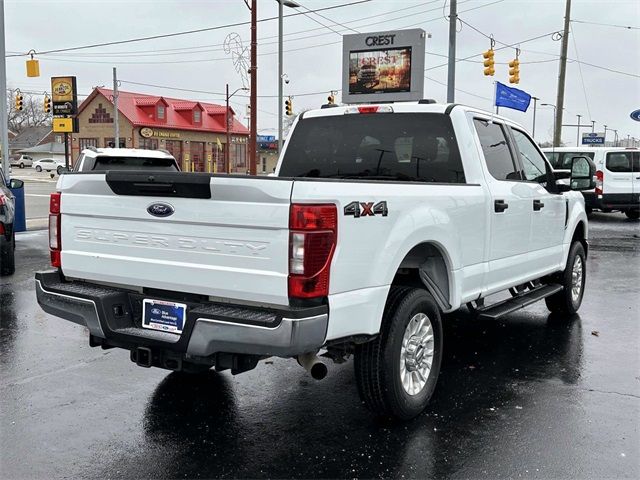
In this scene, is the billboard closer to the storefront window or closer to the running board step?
the running board step

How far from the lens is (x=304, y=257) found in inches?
129

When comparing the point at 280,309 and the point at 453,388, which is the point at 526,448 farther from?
the point at 280,309

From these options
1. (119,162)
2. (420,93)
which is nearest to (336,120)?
(119,162)

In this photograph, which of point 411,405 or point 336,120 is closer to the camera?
point 411,405

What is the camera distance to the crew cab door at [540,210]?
19.5ft

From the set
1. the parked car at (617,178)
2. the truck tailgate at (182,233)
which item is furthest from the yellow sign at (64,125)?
the truck tailgate at (182,233)

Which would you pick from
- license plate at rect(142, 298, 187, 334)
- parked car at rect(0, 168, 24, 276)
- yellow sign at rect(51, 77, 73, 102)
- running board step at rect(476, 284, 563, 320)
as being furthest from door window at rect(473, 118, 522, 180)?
yellow sign at rect(51, 77, 73, 102)

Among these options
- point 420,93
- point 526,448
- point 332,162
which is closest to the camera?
point 526,448

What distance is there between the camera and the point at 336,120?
5.56m

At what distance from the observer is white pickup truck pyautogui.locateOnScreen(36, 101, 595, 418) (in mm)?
3330

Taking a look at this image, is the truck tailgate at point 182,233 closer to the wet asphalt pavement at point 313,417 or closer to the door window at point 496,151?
the wet asphalt pavement at point 313,417

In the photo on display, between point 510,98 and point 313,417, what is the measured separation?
1984 cm

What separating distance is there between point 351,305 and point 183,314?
936 mm

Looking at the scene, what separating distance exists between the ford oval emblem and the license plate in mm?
501
